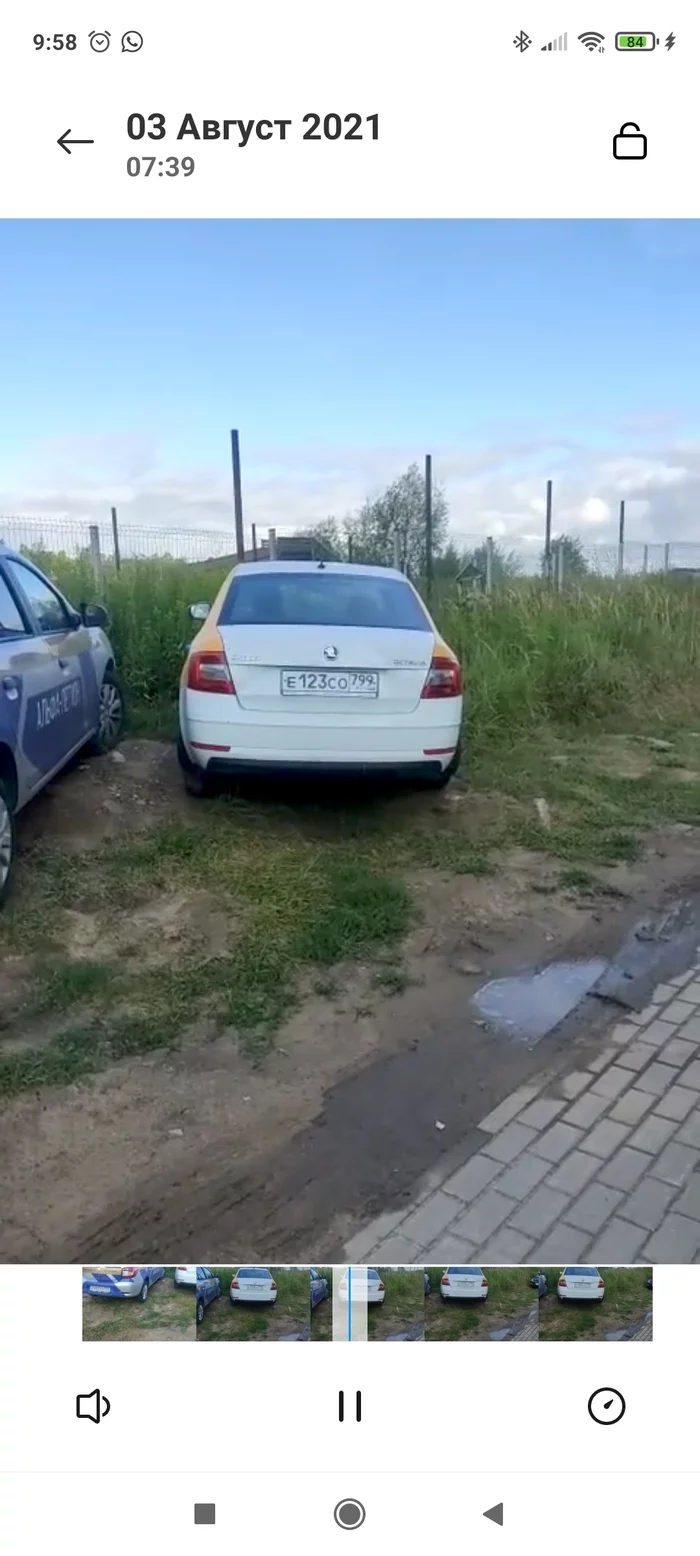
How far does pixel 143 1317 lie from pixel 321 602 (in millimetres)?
3850

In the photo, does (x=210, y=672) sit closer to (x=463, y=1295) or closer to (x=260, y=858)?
(x=260, y=858)

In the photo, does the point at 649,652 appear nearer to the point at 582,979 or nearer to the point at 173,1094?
the point at 582,979

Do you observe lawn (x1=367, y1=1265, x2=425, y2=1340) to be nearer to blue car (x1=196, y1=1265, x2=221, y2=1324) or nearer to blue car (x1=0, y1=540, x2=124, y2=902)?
blue car (x1=196, y1=1265, x2=221, y2=1324)

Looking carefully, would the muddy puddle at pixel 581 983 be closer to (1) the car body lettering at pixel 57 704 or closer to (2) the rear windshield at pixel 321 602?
(2) the rear windshield at pixel 321 602

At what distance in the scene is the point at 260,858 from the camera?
4227 millimetres

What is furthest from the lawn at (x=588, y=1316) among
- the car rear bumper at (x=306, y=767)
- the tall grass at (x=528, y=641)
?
the tall grass at (x=528, y=641)

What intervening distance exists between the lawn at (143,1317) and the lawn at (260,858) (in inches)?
52.6

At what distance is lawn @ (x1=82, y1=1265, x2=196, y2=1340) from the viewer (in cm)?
126

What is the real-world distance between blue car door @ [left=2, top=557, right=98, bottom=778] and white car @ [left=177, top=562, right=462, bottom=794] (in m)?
0.57
